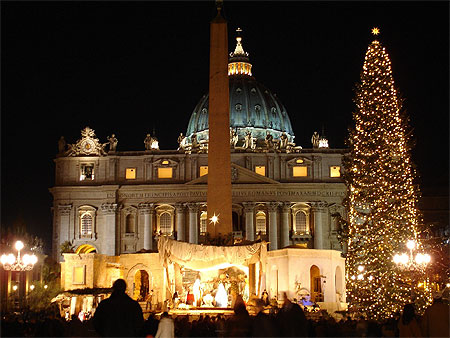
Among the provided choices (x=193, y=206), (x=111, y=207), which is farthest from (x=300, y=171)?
(x=111, y=207)

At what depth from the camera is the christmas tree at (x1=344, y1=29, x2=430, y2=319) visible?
94.1 ft

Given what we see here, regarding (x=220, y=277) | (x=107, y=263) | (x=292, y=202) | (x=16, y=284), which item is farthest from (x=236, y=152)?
(x=220, y=277)

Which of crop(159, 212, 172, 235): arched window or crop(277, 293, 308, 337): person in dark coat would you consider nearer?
crop(277, 293, 308, 337): person in dark coat

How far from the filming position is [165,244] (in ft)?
105

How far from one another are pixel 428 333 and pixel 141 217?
209 feet

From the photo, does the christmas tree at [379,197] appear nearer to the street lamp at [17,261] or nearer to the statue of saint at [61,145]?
the street lamp at [17,261]

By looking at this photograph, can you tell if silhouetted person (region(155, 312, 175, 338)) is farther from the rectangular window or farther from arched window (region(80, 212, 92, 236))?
arched window (region(80, 212, 92, 236))

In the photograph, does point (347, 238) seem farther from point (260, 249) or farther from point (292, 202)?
point (292, 202)

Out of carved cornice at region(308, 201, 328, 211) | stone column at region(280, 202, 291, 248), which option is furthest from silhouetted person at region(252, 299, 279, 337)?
carved cornice at region(308, 201, 328, 211)

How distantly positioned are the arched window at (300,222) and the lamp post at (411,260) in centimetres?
4831

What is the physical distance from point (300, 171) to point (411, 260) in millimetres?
49565

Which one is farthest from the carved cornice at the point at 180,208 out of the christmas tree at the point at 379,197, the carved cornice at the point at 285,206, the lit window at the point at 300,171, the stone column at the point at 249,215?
the christmas tree at the point at 379,197

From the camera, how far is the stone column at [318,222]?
75.6 meters

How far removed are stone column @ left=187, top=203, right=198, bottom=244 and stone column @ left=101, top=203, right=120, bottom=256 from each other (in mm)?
7174
